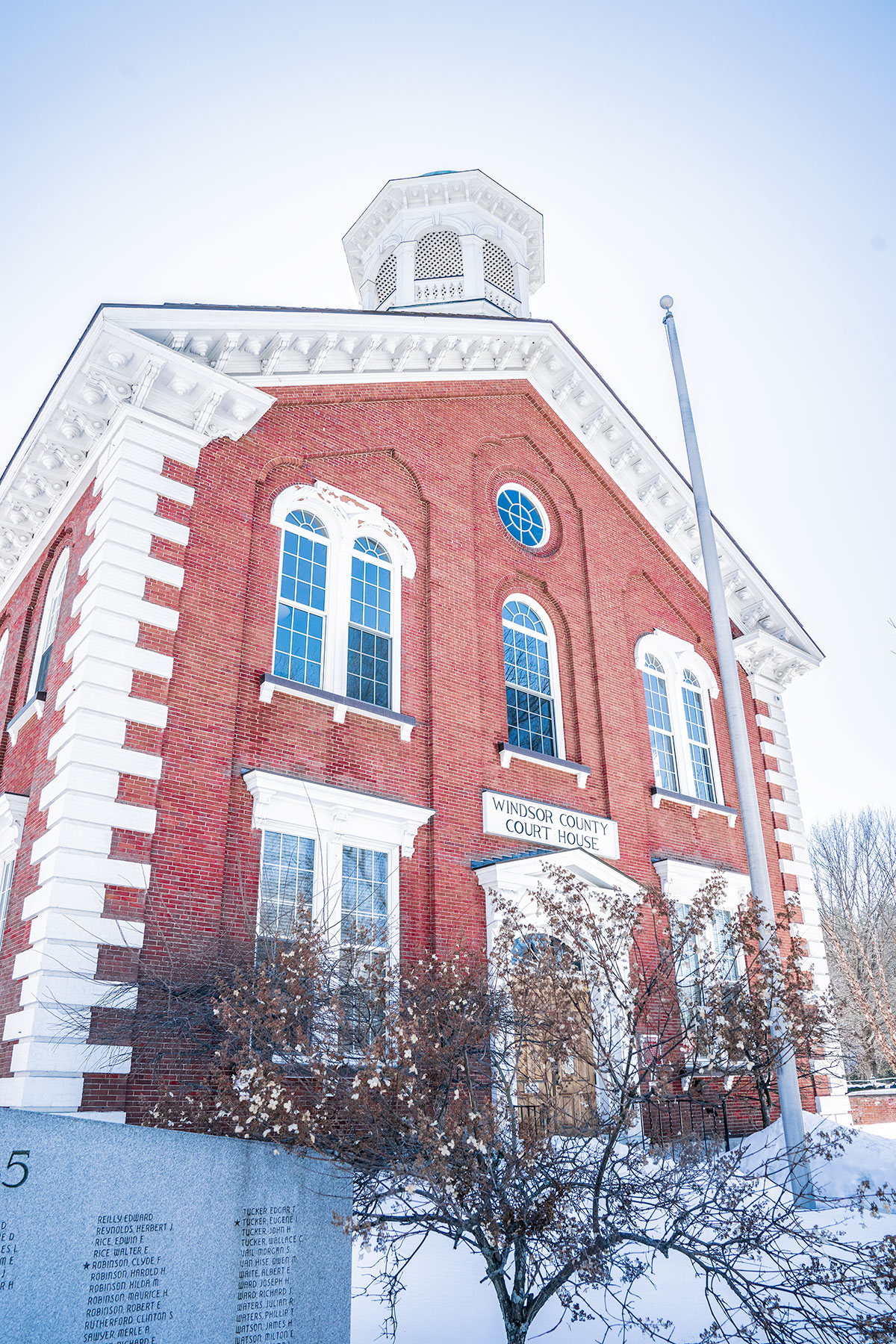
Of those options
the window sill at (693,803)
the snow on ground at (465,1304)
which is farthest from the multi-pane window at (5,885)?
the window sill at (693,803)

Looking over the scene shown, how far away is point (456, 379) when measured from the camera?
58.0 feet

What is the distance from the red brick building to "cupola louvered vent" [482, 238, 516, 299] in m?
1.35

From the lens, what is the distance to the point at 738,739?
14086mm

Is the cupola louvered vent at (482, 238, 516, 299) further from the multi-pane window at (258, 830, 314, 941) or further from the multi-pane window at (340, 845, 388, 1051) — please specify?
the multi-pane window at (258, 830, 314, 941)

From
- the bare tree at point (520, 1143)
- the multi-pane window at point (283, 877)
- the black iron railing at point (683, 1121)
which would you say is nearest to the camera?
the bare tree at point (520, 1143)

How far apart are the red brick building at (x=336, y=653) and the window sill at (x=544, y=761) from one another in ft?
0.21

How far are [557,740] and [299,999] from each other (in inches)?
355

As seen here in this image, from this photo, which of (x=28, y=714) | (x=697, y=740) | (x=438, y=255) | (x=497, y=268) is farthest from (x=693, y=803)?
(x=438, y=255)

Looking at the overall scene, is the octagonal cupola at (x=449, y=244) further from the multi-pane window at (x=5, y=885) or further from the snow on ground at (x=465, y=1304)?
the snow on ground at (x=465, y=1304)

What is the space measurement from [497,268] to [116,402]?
1234 cm

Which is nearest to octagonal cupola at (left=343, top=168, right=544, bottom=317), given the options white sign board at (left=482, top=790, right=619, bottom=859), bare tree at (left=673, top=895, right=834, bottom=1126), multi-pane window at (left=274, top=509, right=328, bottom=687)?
multi-pane window at (left=274, top=509, right=328, bottom=687)

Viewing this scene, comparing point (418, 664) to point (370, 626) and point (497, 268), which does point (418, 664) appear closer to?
point (370, 626)

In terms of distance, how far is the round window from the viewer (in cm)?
1805

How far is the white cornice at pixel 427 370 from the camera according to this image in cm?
1301
